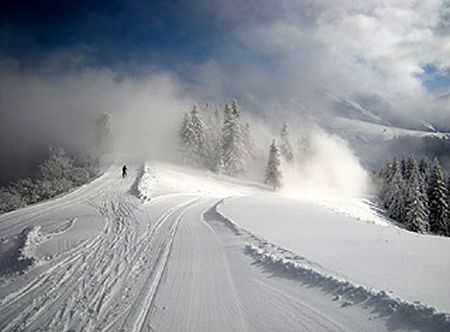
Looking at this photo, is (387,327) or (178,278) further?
(178,278)

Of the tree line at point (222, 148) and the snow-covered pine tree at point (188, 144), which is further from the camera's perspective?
the snow-covered pine tree at point (188, 144)

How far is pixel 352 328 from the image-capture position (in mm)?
6223

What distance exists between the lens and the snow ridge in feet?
19.5

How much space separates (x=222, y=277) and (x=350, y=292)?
3.81 m

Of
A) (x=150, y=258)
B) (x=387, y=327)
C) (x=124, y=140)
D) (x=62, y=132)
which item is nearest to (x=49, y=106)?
(x=62, y=132)

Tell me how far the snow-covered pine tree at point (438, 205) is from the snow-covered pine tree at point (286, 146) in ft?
93.5

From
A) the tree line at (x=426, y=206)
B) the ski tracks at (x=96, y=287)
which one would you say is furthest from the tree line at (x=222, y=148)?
the ski tracks at (x=96, y=287)

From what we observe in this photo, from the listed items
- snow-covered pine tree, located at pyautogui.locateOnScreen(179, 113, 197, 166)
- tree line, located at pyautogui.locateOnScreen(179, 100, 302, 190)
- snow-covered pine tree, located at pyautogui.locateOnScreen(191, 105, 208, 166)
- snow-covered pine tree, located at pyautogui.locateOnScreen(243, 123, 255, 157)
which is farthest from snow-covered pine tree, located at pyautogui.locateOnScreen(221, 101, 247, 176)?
snow-covered pine tree, located at pyautogui.locateOnScreen(179, 113, 197, 166)

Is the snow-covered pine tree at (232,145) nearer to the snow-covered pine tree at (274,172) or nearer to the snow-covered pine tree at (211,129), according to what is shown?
the snow-covered pine tree at (211,129)

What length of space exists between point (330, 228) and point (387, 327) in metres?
9.41

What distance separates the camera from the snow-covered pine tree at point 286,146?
241 feet

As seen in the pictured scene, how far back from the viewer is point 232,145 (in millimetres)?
62938

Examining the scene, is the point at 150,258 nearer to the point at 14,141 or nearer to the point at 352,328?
the point at 352,328

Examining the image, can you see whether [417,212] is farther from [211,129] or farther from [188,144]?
[211,129]
